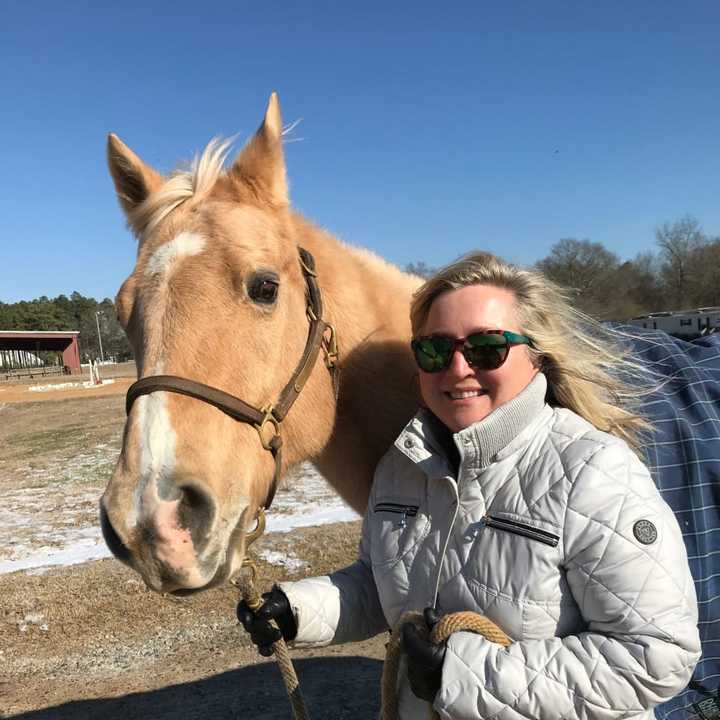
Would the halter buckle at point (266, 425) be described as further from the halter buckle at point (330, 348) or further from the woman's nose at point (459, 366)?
the woman's nose at point (459, 366)

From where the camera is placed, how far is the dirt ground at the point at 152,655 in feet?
12.2

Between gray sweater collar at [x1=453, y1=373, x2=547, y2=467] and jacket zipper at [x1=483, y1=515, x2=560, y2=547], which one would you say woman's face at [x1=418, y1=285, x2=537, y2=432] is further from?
jacket zipper at [x1=483, y1=515, x2=560, y2=547]

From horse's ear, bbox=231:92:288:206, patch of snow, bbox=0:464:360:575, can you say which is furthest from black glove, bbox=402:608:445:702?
patch of snow, bbox=0:464:360:575

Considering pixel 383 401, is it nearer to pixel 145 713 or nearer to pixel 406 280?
pixel 406 280

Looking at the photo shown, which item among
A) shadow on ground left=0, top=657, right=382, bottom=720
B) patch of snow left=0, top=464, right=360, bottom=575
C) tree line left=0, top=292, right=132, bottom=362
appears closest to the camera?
shadow on ground left=0, top=657, right=382, bottom=720

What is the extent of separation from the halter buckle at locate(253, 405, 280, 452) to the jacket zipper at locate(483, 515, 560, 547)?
30.5 inches

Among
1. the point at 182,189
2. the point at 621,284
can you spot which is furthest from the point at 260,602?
the point at 621,284

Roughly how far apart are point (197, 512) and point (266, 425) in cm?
44

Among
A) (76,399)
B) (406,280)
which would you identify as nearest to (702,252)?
(76,399)

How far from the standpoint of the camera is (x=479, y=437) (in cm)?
161

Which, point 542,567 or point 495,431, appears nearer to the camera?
point 542,567

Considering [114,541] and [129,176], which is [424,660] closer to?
[114,541]

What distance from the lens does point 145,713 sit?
144 inches

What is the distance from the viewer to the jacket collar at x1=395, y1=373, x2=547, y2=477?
63.6 inches
